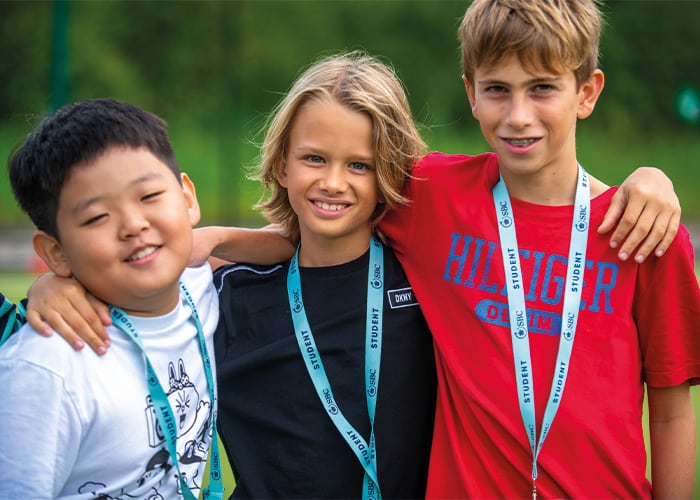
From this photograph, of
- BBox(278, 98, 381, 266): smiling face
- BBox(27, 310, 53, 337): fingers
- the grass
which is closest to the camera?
BBox(27, 310, 53, 337): fingers

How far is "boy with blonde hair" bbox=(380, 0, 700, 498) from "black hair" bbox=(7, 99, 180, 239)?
1.03 metres

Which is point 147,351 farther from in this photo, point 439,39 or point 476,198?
point 439,39

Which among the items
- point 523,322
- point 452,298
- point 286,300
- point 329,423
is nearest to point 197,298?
point 286,300

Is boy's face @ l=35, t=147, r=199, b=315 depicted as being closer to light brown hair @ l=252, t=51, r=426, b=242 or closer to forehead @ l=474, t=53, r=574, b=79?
light brown hair @ l=252, t=51, r=426, b=242

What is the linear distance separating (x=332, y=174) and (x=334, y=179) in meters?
0.02

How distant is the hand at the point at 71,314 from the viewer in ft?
7.41

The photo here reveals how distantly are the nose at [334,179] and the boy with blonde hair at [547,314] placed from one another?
0.38 metres

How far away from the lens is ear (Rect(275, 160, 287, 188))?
9.84ft

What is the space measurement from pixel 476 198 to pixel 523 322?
17.4 inches

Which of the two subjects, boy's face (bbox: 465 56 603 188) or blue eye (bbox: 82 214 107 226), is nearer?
blue eye (bbox: 82 214 107 226)

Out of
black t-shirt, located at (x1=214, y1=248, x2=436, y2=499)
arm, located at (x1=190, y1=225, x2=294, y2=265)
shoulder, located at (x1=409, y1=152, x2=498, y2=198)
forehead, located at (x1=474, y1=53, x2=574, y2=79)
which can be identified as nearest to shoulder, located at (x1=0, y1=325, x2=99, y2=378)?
black t-shirt, located at (x1=214, y1=248, x2=436, y2=499)

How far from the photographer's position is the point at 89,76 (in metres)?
18.0

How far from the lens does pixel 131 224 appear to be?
228cm

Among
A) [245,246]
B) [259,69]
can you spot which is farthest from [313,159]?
[259,69]
